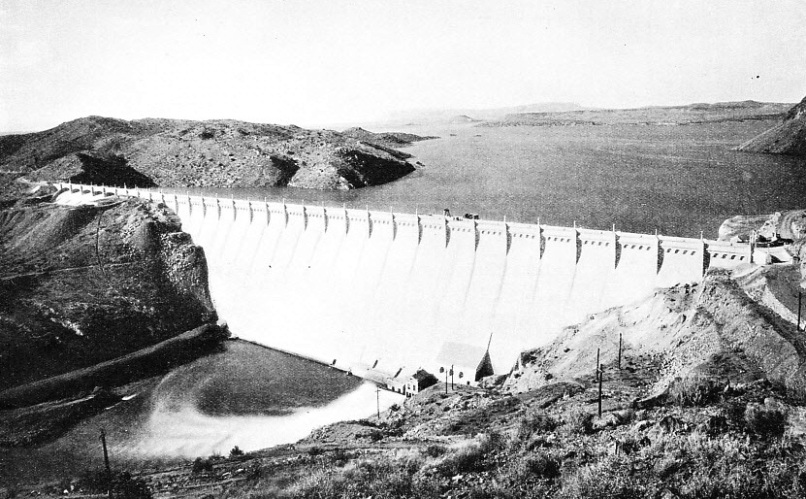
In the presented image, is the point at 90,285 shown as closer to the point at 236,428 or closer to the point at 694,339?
the point at 236,428

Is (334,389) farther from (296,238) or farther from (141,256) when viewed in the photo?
(141,256)

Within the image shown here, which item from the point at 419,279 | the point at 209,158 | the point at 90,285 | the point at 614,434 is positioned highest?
the point at 209,158

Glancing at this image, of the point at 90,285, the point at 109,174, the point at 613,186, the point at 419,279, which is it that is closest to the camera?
the point at 419,279

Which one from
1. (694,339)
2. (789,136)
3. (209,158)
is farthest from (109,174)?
(694,339)

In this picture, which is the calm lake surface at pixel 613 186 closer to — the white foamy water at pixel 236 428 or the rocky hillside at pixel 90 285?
the rocky hillside at pixel 90 285

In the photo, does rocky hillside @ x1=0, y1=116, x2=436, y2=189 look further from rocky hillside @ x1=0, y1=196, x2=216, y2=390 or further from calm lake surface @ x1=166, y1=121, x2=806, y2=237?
rocky hillside @ x1=0, y1=196, x2=216, y2=390

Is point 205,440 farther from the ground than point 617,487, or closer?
closer

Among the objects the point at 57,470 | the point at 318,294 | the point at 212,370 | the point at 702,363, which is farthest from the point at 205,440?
the point at 702,363

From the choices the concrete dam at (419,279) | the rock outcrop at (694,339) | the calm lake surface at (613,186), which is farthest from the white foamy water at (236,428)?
the calm lake surface at (613,186)
